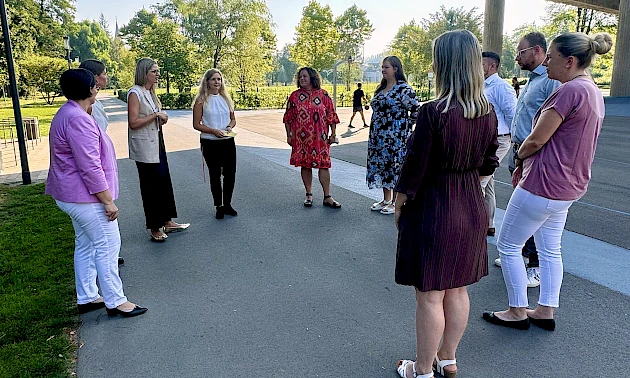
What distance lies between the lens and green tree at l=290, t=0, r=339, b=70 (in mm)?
44844

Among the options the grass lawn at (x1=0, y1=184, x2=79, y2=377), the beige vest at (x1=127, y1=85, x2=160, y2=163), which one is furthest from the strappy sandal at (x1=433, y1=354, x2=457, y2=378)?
the beige vest at (x1=127, y1=85, x2=160, y2=163)

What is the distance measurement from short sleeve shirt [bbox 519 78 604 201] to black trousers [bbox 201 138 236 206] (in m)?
3.92

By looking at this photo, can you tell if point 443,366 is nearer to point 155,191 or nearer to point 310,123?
point 155,191

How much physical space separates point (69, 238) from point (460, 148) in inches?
184

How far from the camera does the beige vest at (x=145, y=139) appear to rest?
4.91m

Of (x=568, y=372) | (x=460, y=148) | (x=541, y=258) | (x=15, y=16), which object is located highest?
(x=15, y=16)

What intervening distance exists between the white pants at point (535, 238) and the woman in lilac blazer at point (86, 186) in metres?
2.72

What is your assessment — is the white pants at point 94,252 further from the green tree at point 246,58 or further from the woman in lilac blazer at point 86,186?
the green tree at point 246,58

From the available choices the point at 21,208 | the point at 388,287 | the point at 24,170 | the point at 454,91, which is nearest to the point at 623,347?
the point at 388,287

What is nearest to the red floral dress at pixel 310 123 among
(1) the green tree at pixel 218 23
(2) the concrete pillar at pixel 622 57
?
(2) the concrete pillar at pixel 622 57

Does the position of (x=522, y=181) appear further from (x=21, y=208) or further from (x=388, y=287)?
(x=21, y=208)

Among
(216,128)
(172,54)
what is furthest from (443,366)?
(172,54)

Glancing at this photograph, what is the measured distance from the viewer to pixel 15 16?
2373 cm

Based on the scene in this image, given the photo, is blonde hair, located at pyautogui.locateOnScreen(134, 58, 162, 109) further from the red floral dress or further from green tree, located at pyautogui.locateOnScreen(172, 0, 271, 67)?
green tree, located at pyautogui.locateOnScreen(172, 0, 271, 67)
